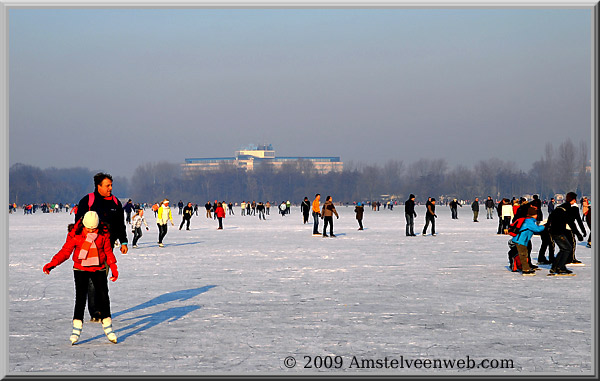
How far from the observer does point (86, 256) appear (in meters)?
6.76

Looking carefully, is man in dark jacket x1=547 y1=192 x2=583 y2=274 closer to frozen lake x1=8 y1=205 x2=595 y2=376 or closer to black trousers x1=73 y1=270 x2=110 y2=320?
frozen lake x1=8 y1=205 x2=595 y2=376

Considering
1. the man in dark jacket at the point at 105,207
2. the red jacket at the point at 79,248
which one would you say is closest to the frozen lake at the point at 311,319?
the red jacket at the point at 79,248

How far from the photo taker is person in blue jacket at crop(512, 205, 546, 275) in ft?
40.9

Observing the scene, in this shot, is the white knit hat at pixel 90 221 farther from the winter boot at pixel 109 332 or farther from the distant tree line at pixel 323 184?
the distant tree line at pixel 323 184

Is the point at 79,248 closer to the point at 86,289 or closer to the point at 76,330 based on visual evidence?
the point at 86,289

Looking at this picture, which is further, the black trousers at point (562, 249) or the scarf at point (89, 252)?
the black trousers at point (562, 249)

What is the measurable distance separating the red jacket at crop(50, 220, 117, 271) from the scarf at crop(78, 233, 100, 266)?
3 centimetres

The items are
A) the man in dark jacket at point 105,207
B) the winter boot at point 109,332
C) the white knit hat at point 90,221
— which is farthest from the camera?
the man in dark jacket at point 105,207

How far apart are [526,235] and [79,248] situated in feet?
26.3

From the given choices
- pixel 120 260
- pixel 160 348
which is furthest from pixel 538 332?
pixel 120 260

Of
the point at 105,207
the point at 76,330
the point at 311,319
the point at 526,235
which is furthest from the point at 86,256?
the point at 526,235

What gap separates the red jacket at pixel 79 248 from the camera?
6.70 m

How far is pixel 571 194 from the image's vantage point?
44.3ft

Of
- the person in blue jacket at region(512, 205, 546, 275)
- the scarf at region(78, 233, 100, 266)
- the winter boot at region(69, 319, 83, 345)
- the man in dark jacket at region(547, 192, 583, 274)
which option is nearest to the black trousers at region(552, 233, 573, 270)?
the man in dark jacket at region(547, 192, 583, 274)
